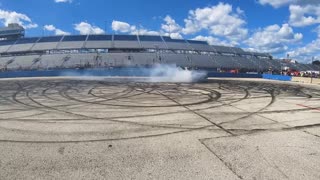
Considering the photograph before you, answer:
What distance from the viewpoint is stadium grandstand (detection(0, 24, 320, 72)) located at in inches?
2753

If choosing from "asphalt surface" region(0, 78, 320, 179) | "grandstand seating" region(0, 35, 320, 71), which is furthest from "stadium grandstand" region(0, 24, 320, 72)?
"asphalt surface" region(0, 78, 320, 179)

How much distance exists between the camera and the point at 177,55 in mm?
77000

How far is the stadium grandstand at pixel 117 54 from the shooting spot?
6994cm

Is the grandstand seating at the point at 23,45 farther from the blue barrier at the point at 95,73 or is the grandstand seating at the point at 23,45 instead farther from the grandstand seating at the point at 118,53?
the blue barrier at the point at 95,73

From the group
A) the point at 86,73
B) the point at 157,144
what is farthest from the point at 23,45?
the point at 157,144

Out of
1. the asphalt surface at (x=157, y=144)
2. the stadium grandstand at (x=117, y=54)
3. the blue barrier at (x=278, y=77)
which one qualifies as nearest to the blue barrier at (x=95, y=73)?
the blue barrier at (x=278, y=77)

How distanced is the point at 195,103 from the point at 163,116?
443cm

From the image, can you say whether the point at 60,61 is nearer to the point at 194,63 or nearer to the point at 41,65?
the point at 41,65

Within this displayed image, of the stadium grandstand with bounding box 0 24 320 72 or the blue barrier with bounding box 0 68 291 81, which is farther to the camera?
the stadium grandstand with bounding box 0 24 320 72

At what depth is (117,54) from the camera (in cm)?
7419

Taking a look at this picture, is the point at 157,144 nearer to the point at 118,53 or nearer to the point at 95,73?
the point at 95,73

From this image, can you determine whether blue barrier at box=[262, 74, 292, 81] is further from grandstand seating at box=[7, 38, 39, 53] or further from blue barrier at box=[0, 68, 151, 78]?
grandstand seating at box=[7, 38, 39, 53]

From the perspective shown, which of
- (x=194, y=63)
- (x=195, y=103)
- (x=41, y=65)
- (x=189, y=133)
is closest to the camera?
(x=189, y=133)

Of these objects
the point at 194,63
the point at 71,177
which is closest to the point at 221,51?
the point at 194,63
